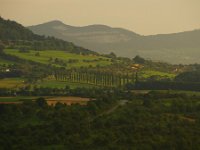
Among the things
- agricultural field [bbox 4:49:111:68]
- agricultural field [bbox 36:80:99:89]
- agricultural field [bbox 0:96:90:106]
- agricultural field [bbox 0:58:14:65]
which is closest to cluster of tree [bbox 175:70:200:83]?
agricultural field [bbox 36:80:99:89]

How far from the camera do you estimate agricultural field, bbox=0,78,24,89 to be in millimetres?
137500

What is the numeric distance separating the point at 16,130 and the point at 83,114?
11941mm

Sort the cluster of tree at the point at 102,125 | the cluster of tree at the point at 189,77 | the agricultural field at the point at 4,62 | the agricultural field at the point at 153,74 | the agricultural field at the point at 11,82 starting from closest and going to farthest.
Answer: the cluster of tree at the point at 102,125, the agricultural field at the point at 11,82, the cluster of tree at the point at 189,77, the agricultural field at the point at 153,74, the agricultural field at the point at 4,62

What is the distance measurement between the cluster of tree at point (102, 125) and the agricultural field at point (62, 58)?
8278 cm

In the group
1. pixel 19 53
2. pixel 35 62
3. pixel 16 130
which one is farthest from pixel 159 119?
pixel 19 53

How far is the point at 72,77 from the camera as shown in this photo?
154 meters

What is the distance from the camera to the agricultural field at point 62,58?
589 feet

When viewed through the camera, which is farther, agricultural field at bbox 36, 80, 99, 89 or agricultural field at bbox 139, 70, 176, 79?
agricultural field at bbox 139, 70, 176, 79

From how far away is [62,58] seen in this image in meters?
188

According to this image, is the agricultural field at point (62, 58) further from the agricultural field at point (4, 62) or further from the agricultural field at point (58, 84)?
the agricultural field at point (58, 84)

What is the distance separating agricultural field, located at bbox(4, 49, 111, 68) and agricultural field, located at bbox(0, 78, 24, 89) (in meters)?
26.6

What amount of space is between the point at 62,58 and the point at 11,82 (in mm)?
43660

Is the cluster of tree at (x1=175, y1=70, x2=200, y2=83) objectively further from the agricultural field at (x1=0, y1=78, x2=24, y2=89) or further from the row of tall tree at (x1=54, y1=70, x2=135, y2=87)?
the agricultural field at (x1=0, y1=78, x2=24, y2=89)

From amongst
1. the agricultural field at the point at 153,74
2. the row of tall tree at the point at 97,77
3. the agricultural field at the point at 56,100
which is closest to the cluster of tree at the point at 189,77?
the agricultural field at the point at 153,74
